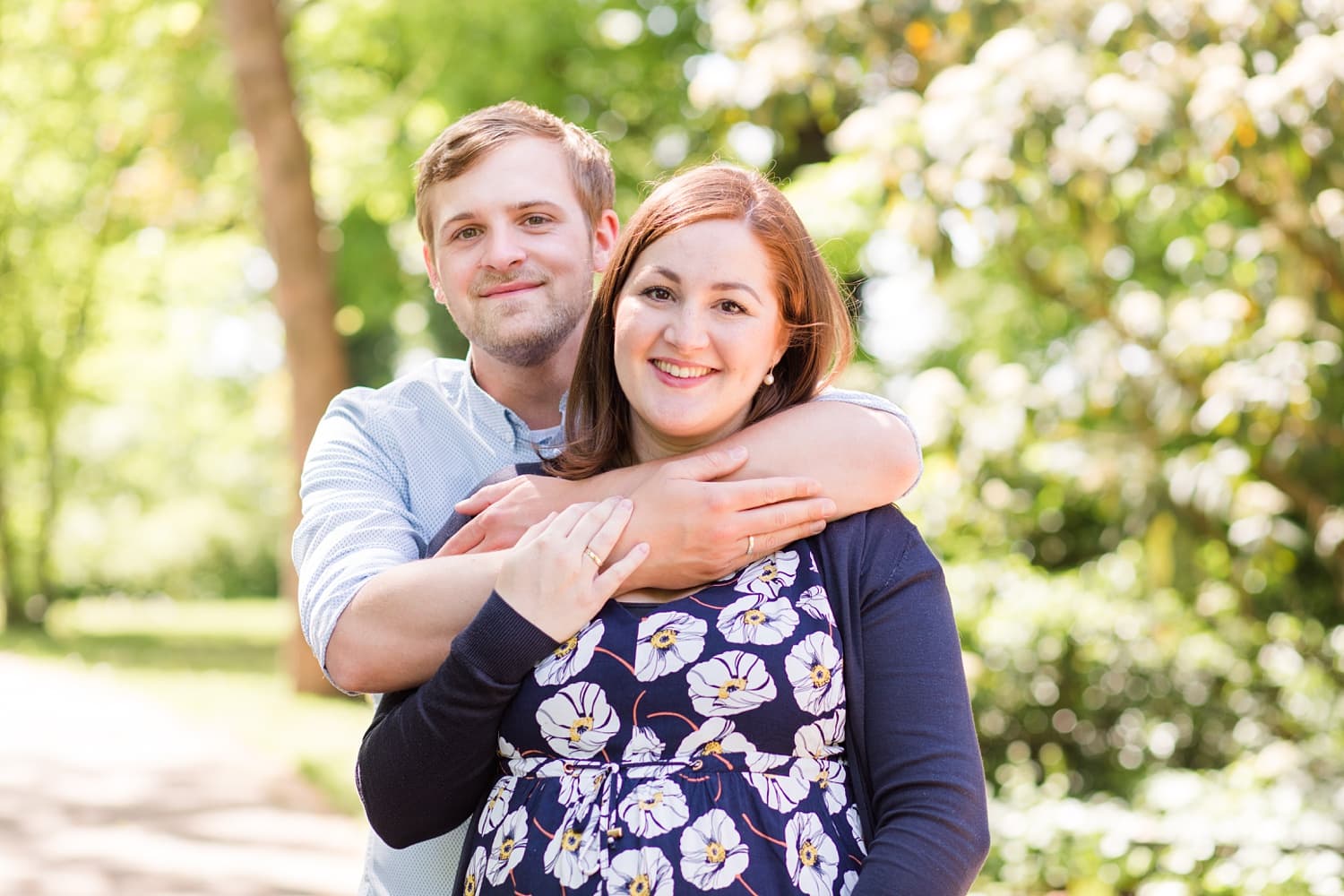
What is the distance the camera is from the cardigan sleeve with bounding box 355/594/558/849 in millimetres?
1838

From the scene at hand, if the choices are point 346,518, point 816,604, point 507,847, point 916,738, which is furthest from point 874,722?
point 346,518

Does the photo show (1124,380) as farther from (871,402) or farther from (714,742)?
(714,742)

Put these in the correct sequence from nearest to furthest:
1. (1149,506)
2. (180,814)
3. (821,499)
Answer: (821,499), (1149,506), (180,814)

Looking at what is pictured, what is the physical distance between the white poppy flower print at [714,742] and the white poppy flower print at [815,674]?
9 cm

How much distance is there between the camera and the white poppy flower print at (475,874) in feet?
6.31

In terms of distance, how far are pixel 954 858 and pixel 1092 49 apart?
377 centimetres

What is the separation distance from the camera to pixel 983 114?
15.6 ft

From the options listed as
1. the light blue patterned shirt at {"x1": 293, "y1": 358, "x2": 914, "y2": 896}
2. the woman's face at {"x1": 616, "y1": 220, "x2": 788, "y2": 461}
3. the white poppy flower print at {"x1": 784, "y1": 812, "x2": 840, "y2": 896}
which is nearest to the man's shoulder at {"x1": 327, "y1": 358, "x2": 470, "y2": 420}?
the light blue patterned shirt at {"x1": 293, "y1": 358, "x2": 914, "y2": 896}

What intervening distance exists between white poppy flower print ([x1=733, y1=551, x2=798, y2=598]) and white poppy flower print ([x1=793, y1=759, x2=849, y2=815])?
0.73 feet

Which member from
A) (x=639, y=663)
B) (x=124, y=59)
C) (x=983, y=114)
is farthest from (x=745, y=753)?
(x=124, y=59)

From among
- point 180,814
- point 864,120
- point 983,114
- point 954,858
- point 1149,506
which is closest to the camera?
point 954,858

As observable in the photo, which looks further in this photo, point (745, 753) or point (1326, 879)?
point (1326, 879)

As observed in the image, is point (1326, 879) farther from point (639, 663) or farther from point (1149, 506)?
point (639, 663)

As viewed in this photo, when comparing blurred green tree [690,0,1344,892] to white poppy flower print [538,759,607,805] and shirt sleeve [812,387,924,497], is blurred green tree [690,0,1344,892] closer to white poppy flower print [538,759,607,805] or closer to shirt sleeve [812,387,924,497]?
shirt sleeve [812,387,924,497]
